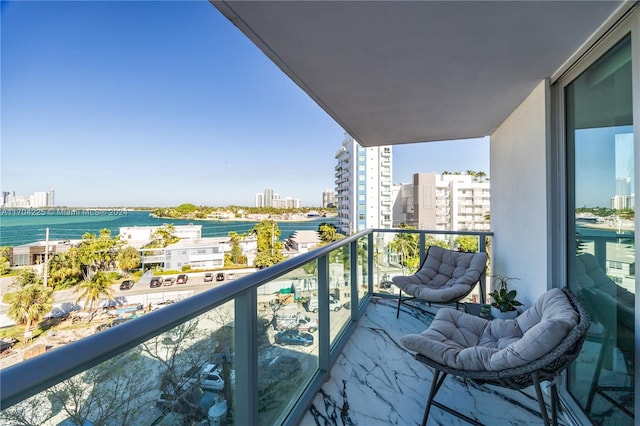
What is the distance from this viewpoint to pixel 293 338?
1750 mm

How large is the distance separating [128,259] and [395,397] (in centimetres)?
1943

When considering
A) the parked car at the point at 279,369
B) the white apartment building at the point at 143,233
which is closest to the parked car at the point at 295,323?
the parked car at the point at 279,369

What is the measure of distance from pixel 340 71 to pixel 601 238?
6.09ft

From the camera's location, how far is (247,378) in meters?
1.22

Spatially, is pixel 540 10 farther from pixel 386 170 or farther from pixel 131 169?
pixel 131 169

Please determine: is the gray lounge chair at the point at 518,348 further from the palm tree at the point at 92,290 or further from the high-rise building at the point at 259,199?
the high-rise building at the point at 259,199

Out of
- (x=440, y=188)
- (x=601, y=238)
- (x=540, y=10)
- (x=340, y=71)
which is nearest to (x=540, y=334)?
(x=601, y=238)

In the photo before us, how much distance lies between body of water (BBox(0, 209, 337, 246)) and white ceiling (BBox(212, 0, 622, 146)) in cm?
1492

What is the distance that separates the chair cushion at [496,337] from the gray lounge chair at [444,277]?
0.91 m

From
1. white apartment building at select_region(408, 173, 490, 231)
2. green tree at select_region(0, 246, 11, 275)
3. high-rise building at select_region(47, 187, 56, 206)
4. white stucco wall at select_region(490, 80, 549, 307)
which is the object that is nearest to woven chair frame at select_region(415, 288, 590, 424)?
white stucco wall at select_region(490, 80, 549, 307)

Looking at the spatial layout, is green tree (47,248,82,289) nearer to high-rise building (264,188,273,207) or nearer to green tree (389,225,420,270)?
high-rise building (264,188,273,207)

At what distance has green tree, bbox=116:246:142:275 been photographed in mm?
16812

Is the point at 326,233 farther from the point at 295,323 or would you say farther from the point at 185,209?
the point at 295,323

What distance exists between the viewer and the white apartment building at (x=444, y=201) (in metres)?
13.2
